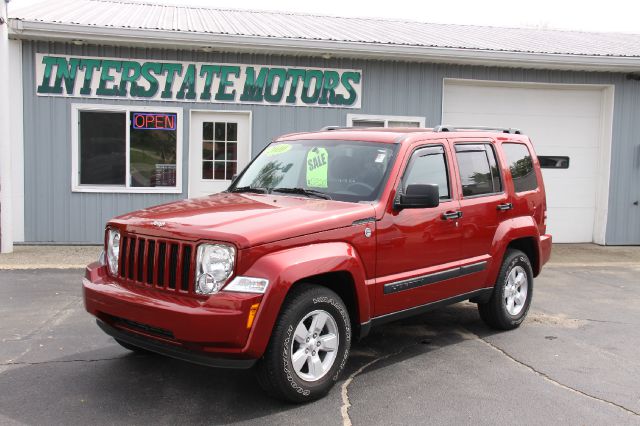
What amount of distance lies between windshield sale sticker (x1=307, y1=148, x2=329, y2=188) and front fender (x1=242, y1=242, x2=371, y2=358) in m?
0.84

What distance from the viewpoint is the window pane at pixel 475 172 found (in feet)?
17.6

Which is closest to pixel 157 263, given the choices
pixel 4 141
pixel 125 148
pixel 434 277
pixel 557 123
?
pixel 434 277

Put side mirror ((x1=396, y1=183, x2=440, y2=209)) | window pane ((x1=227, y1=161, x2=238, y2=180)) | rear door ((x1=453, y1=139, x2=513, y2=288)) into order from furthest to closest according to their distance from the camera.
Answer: window pane ((x1=227, y1=161, x2=238, y2=180)) → rear door ((x1=453, y1=139, x2=513, y2=288)) → side mirror ((x1=396, y1=183, x2=440, y2=209))

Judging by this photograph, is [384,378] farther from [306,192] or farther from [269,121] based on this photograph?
[269,121]

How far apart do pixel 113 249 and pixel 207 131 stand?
6626mm

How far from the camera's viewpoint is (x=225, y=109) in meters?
10.6

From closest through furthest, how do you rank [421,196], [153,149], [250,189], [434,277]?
1. [421,196]
2. [434,277]
3. [250,189]
4. [153,149]

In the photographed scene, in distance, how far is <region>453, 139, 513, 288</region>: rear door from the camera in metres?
5.26

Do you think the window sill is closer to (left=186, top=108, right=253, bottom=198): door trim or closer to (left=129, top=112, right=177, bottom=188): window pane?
(left=129, top=112, right=177, bottom=188): window pane

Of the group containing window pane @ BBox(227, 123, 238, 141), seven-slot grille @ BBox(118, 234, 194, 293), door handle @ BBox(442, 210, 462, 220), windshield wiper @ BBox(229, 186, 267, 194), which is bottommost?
seven-slot grille @ BBox(118, 234, 194, 293)

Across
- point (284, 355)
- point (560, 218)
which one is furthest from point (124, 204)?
point (560, 218)

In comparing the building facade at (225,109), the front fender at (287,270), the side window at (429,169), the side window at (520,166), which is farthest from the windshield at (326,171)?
the building facade at (225,109)

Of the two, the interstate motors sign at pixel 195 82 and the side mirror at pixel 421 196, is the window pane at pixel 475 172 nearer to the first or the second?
the side mirror at pixel 421 196

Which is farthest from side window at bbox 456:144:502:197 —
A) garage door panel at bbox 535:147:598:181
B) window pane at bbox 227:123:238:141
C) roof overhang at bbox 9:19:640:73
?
garage door panel at bbox 535:147:598:181
